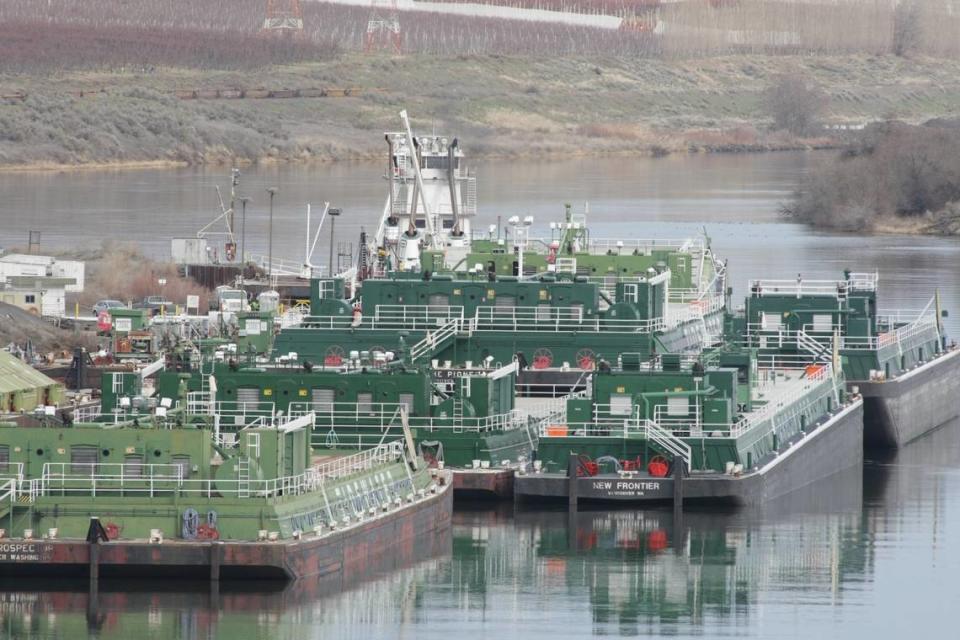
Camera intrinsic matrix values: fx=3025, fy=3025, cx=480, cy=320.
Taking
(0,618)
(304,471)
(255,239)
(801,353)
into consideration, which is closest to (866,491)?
(801,353)

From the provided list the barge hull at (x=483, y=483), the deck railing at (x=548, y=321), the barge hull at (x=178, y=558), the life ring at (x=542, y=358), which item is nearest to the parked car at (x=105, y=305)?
the deck railing at (x=548, y=321)

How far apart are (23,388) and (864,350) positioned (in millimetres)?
20523

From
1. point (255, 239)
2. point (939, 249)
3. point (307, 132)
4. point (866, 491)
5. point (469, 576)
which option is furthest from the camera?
point (307, 132)

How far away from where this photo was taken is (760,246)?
391 feet

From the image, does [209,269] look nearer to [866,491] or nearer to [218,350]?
[218,350]

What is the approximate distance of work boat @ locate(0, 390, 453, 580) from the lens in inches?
1721

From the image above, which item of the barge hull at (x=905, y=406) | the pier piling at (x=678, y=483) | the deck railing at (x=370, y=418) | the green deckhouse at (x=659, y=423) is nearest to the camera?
the pier piling at (x=678, y=483)

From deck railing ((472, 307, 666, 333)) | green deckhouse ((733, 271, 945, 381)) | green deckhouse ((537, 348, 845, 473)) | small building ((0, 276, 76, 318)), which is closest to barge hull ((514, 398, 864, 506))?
green deckhouse ((537, 348, 845, 473))

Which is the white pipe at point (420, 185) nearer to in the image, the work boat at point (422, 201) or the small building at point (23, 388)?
the work boat at point (422, 201)

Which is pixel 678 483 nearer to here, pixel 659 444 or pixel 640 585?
pixel 659 444

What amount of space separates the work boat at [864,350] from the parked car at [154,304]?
52.1 ft

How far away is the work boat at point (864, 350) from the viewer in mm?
67125

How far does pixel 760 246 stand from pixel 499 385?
63881 millimetres

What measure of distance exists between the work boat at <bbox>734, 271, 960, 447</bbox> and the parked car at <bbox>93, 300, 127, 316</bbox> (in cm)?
1708
